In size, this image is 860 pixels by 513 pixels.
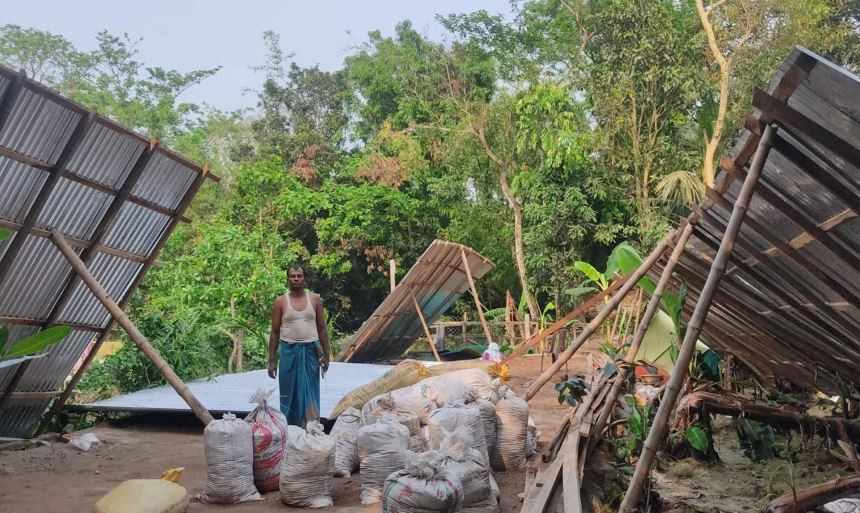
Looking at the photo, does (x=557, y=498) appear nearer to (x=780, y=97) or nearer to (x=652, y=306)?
(x=652, y=306)

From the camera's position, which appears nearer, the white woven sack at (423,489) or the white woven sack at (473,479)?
the white woven sack at (423,489)

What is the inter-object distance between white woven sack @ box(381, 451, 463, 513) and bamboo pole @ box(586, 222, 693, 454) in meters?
1.17

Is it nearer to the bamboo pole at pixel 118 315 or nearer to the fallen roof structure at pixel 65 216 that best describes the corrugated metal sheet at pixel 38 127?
the fallen roof structure at pixel 65 216

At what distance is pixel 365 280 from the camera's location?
72.2ft

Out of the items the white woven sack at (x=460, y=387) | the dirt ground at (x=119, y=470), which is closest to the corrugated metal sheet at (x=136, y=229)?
the dirt ground at (x=119, y=470)

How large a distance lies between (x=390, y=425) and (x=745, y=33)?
1516 centimetres

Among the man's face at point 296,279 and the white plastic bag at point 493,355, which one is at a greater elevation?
the man's face at point 296,279

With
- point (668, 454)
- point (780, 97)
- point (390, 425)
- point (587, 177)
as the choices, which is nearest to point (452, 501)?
point (390, 425)

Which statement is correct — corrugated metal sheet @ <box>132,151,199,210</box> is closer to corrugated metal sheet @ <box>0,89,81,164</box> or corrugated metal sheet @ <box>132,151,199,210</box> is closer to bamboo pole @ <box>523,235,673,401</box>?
corrugated metal sheet @ <box>0,89,81,164</box>

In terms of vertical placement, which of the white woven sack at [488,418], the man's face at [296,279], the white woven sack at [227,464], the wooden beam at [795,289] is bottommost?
the white woven sack at [227,464]

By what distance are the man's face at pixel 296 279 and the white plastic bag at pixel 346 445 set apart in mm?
1071

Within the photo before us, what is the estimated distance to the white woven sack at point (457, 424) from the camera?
15.3ft

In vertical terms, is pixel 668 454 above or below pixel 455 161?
below

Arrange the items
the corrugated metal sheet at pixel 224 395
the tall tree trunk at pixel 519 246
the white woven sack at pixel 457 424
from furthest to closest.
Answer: the tall tree trunk at pixel 519 246
the corrugated metal sheet at pixel 224 395
the white woven sack at pixel 457 424
